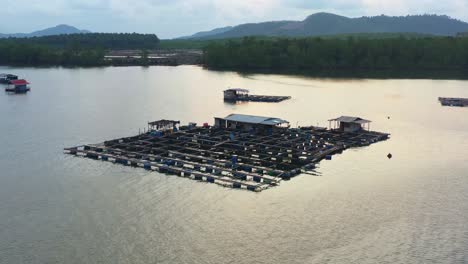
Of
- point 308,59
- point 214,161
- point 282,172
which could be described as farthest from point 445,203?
point 308,59

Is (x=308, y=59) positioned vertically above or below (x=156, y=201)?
above

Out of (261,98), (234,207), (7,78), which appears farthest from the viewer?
(7,78)

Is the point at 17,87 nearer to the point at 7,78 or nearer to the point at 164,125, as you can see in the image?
the point at 7,78

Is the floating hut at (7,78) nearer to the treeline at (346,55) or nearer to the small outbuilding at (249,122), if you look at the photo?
the treeline at (346,55)

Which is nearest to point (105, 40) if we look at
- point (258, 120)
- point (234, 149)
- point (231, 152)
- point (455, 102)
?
point (455, 102)

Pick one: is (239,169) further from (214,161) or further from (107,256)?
(107,256)

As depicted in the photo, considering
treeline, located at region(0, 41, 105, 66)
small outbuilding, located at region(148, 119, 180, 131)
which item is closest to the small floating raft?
small outbuilding, located at region(148, 119, 180, 131)
